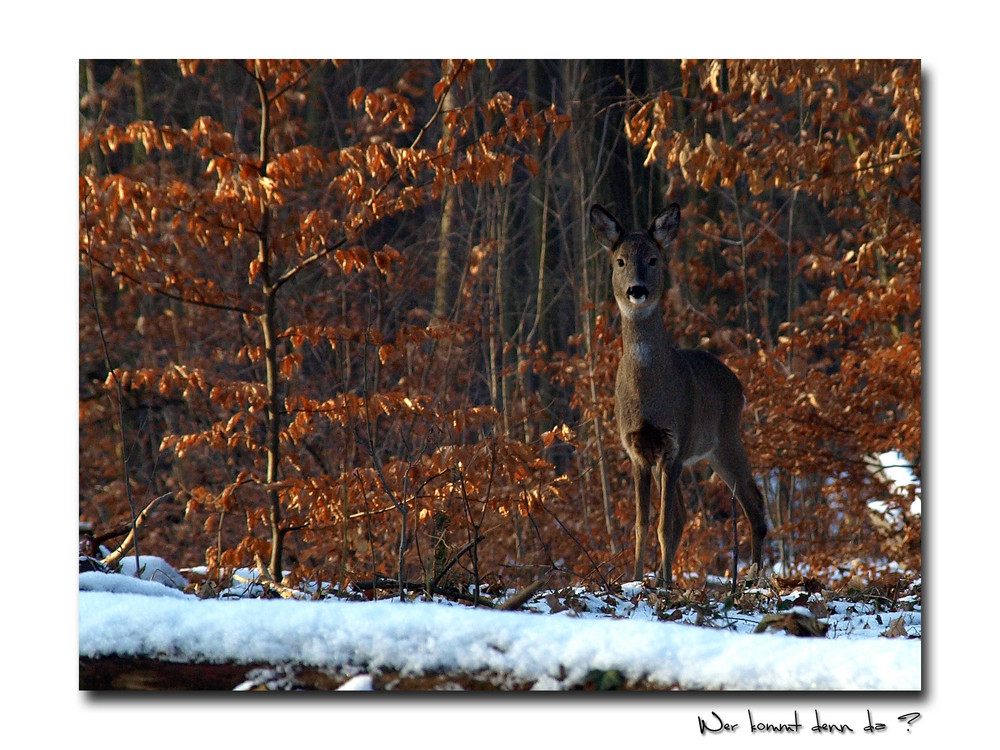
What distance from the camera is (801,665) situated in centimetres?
354

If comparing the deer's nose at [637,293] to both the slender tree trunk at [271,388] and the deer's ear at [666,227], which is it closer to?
the deer's ear at [666,227]

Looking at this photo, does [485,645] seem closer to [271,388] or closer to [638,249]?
[638,249]

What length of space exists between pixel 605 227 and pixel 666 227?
25cm

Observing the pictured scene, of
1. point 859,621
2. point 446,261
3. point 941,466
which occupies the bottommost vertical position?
point 859,621

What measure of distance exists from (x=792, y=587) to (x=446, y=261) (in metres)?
4.11

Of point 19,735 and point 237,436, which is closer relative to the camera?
point 19,735

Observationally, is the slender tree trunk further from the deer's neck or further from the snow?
the snow

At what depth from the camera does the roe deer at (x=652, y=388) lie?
5203 mm

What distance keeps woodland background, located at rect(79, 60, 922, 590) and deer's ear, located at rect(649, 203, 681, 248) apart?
517 mm

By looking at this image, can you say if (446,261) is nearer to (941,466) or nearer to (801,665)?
(941,466)

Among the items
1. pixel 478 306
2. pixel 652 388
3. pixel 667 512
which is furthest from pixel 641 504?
pixel 478 306

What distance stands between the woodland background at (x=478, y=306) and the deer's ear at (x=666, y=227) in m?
0.52

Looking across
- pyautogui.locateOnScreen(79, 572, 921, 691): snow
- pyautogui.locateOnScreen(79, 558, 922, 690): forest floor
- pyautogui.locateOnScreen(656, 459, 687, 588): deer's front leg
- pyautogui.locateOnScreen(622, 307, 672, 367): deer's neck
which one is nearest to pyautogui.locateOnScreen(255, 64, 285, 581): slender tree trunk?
pyautogui.locateOnScreen(622, 307, 672, 367): deer's neck
